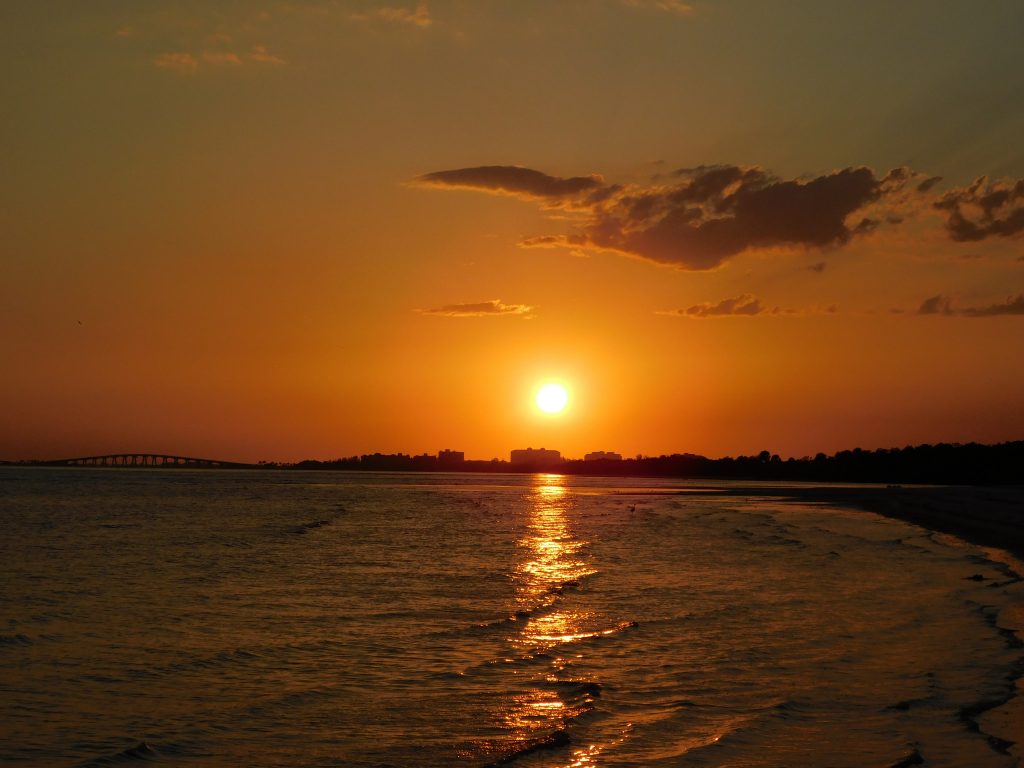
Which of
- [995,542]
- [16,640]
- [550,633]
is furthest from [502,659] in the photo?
[995,542]

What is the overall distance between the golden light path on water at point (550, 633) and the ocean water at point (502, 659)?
0.10 metres

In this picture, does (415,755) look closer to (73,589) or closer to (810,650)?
(810,650)

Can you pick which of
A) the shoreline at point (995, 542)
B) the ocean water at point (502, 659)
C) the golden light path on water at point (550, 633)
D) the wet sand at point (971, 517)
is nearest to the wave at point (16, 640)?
the ocean water at point (502, 659)

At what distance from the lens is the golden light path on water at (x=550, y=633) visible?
50.5 ft

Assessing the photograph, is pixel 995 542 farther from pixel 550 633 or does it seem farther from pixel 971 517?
pixel 550 633

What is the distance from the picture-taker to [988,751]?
13.2m

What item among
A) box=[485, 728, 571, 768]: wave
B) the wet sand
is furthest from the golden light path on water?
the wet sand

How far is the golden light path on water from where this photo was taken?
15.4 m

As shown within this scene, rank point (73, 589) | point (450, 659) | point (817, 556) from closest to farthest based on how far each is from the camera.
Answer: point (450, 659), point (73, 589), point (817, 556)

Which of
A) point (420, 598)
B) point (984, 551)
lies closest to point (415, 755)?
point (420, 598)

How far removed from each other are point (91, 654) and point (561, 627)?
1179 cm

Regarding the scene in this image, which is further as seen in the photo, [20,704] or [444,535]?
[444,535]

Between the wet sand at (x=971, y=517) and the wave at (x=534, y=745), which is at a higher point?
the wet sand at (x=971, y=517)

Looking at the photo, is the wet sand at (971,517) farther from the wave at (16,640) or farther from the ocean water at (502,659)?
the wave at (16,640)
